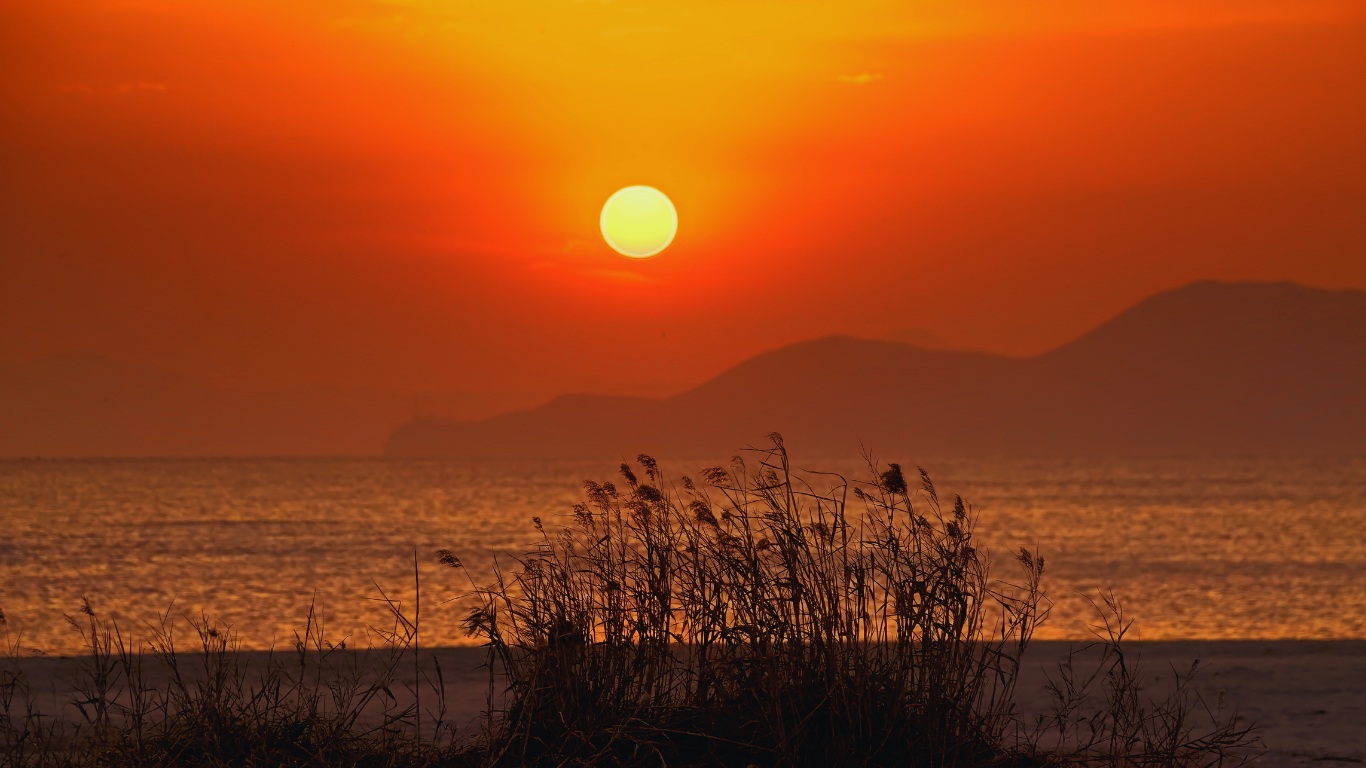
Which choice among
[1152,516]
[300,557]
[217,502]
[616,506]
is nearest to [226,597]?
[300,557]

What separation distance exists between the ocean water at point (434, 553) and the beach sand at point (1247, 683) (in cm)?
209

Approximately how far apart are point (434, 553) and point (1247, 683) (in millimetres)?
36295

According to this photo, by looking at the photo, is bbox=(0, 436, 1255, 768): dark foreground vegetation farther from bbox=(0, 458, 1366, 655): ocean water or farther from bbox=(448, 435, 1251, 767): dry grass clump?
bbox=(0, 458, 1366, 655): ocean water

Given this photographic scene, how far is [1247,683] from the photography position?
48.4 feet

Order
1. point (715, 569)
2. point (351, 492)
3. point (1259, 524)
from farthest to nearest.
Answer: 1. point (351, 492)
2. point (1259, 524)
3. point (715, 569)

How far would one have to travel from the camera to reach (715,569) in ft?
27.8

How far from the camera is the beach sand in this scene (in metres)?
11.4

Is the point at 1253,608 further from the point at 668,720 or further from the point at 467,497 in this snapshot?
the point at 467,497

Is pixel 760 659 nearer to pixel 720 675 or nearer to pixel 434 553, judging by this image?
pixel 720 675

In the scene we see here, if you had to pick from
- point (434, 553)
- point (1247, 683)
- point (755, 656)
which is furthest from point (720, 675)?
point (434, 553)

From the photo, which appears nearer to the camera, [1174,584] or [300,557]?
[1174,584]

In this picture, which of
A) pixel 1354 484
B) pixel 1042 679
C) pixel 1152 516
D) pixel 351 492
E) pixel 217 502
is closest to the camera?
pixel 1042 679

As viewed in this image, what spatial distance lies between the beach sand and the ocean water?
2088 mm

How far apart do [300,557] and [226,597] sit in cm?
1465
